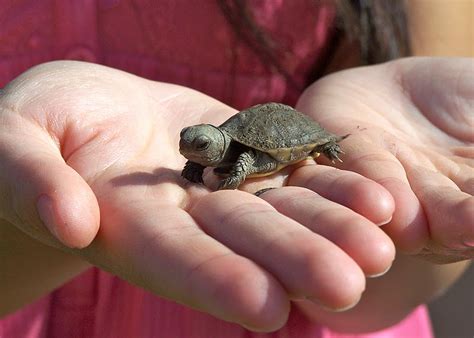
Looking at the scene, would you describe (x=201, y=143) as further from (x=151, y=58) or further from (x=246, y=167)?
(x=151, y=58)

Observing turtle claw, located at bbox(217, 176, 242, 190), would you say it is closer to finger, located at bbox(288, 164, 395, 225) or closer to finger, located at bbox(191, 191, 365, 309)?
finger, located at bbox(288, 164, 395, 225)

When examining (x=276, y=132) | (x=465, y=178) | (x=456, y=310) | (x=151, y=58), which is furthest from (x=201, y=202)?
(x=456, y=310)

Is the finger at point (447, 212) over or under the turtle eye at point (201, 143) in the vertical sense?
over

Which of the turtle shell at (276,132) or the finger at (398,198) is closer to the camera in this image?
the finger at (398,198)

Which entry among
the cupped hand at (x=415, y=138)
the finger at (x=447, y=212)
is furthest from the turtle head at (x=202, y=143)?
the finger at (x=447, y=212)

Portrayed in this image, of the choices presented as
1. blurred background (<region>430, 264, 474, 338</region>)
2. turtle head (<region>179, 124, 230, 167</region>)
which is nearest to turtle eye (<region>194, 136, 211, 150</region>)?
turtle head (<region>179, 124, 230, 167</region>)

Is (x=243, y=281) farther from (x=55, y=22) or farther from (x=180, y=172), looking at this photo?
(x=55, y=22)

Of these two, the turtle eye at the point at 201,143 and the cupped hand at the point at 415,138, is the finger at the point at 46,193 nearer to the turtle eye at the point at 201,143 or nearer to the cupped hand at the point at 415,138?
the turtle eye at the point at 201,143
